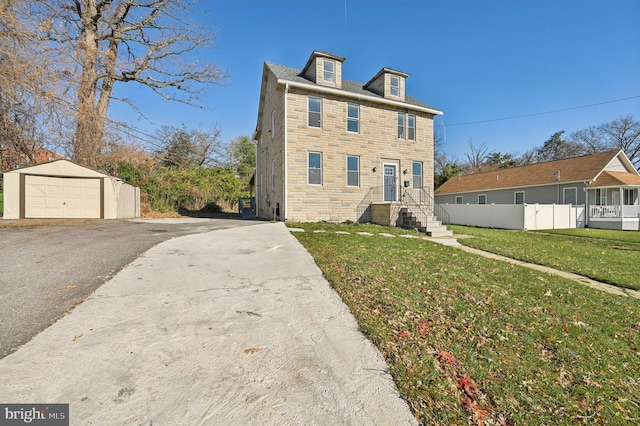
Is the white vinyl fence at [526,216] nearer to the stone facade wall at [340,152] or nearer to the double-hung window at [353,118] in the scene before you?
the stone facade wall at [340,152]

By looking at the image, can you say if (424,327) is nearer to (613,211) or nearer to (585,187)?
(585,187)

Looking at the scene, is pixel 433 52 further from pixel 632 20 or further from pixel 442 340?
pixel 442 340

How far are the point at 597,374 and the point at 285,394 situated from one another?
257 centimetres

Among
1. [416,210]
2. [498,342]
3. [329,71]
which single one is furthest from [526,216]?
[498,342]

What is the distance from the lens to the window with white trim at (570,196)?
17.9m

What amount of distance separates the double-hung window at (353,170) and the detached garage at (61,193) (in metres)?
11.5

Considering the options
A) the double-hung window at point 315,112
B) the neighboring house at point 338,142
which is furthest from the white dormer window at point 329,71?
the double-hung window at point 315,112

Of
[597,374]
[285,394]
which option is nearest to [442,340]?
[597,374]

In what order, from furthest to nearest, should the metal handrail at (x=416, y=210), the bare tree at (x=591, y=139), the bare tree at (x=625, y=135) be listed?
the bare tree at (x=591, y=139)
the bare tree at (x=625, y=135)
the metal handrail at (x=416, y=210)

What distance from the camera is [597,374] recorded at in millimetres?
2234

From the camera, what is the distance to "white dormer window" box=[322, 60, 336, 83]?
41.9 feet

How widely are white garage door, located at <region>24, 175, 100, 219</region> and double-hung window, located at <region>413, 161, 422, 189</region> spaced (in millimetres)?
15813

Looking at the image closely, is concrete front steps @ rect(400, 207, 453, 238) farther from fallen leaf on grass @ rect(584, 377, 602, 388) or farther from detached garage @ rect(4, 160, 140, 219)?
detached garage @ rect(4, 160, 140, 219)

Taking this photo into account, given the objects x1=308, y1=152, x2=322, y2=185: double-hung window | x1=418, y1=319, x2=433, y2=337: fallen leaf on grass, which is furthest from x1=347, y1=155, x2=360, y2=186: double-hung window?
x1=418, y1=319, x2=433, y2=337: fallen leaf on grass
